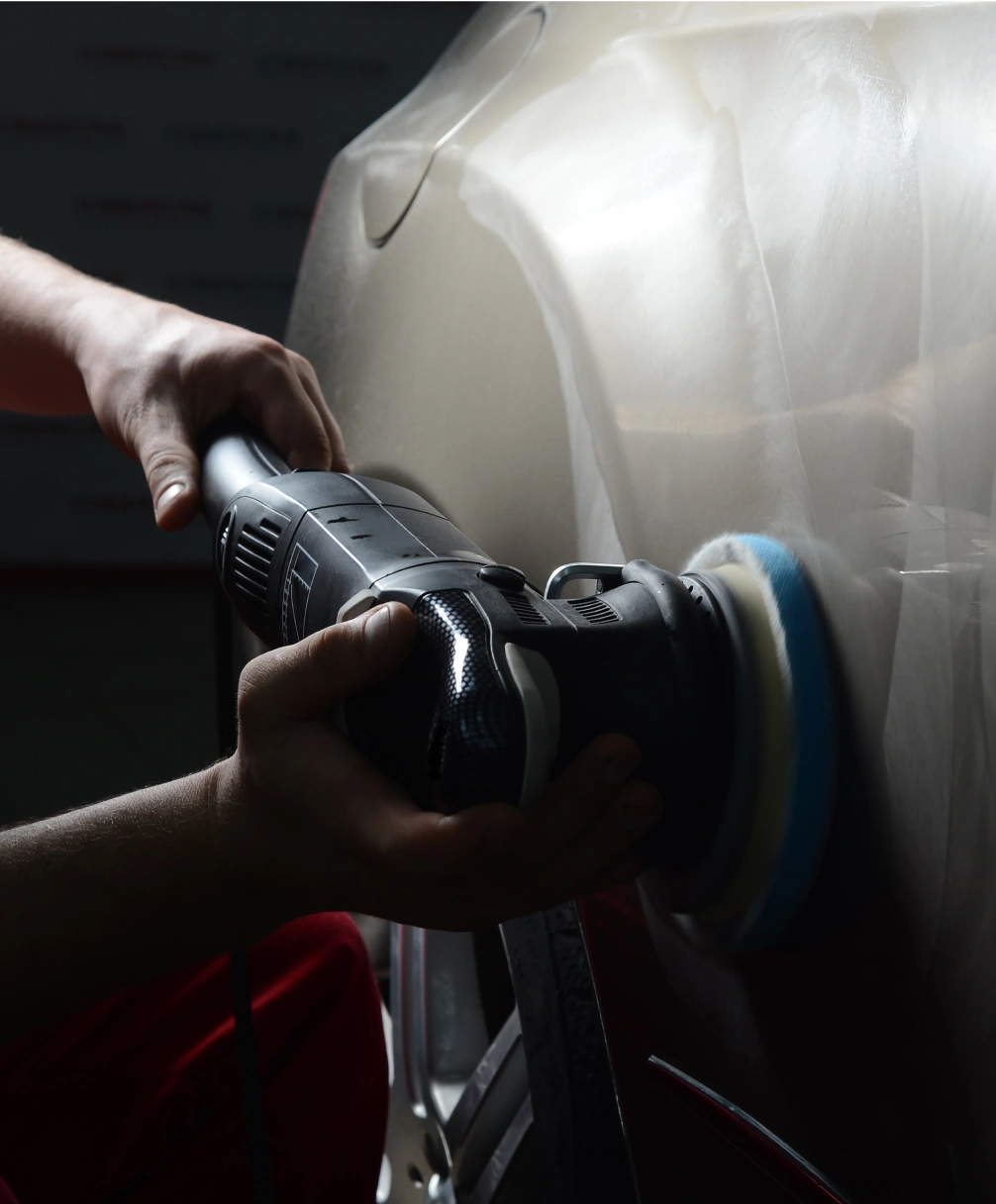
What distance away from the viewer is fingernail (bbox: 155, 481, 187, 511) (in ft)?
2.43

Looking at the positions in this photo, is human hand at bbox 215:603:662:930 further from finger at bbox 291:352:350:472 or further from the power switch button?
finger at bbox 291:352:350:472

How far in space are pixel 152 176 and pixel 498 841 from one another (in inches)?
133

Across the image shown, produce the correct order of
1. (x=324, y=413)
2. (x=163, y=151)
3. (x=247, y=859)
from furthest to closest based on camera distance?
1. (x=163, y=151)
2. (x=324, y=413)
3. (x=247, y=859)

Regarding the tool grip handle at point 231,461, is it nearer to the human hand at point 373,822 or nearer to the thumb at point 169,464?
the thumb at point 169,464

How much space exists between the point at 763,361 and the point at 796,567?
0.08 metres

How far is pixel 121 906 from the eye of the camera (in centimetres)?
54

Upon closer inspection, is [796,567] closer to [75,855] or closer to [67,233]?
[75,855]

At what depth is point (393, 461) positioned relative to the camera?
0.81m

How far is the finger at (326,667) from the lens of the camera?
429 millimetres

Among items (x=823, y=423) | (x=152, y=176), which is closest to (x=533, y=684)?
(x=823, y=423)

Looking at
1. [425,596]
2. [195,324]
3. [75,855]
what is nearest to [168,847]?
[75,855]

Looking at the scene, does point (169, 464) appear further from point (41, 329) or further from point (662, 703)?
point (662, 703)

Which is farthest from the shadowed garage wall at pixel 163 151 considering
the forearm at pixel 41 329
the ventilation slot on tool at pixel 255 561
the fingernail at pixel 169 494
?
the ventilation slot on tool at pixel 255 561

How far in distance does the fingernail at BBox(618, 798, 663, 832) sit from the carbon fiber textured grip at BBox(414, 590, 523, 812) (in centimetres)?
5
